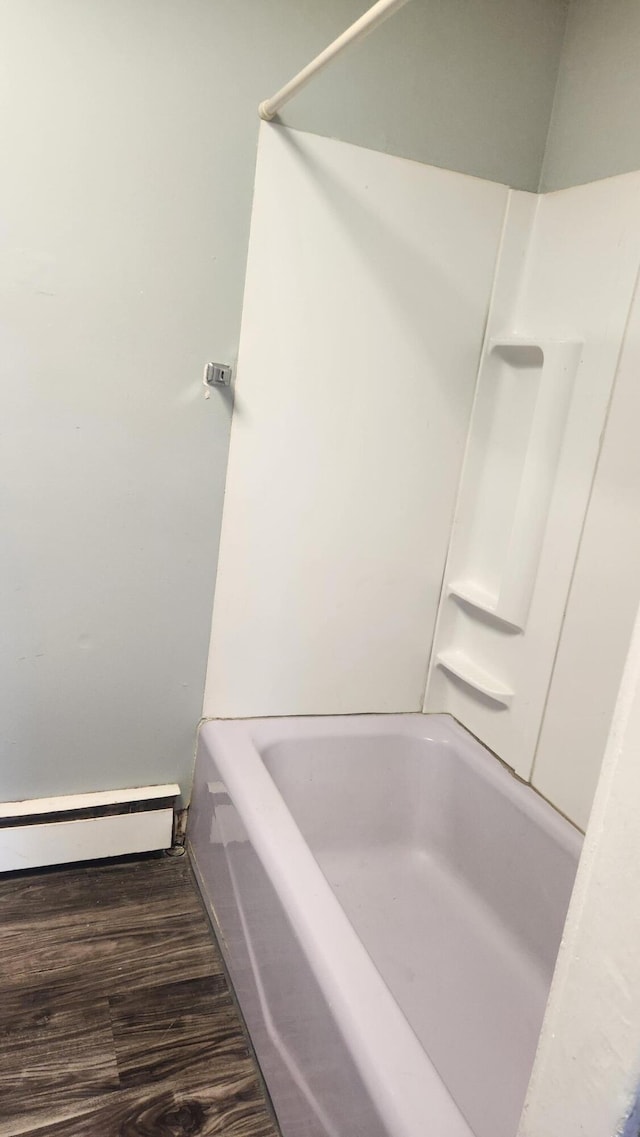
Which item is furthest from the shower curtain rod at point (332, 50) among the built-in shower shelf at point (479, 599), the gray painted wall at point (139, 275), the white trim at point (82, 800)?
the white trim at point (82, 800)

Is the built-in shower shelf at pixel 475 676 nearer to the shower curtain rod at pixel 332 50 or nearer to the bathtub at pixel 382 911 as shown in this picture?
the bathtub at pixel 382 911

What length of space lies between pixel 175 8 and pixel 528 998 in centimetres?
205

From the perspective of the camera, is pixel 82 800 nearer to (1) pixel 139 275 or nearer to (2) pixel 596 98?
(1) pixel 139 275

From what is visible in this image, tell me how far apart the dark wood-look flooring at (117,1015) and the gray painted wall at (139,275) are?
0.86 feet

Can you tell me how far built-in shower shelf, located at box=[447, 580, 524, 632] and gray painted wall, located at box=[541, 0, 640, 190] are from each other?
0.96 meters

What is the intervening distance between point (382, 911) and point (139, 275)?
4.90ft

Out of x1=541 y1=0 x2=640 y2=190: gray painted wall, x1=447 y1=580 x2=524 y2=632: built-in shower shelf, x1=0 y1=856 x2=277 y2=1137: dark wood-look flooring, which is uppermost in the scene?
x1=541 y1=0 x2=640 y2=190: gray painted wall

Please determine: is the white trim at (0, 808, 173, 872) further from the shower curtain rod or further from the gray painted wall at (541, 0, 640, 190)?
the gray painted wall at (541, 0, 640, 190)

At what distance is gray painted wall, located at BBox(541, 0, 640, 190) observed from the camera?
148 cm

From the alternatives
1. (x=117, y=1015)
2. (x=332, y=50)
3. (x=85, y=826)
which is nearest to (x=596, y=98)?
(x=332, y=50)

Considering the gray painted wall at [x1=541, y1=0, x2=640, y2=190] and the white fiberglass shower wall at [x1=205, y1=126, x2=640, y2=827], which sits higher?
the gray painted wall at [x1=541, y1=0, x2=640, y2=190]

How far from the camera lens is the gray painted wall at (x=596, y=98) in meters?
1.48

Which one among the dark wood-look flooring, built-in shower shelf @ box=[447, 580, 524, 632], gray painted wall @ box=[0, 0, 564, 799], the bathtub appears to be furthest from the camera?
built-in shower shelf @ box=[447, 580, 524, 632]

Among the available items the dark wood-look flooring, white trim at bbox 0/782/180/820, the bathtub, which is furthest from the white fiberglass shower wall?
the dark wood-look flooring
